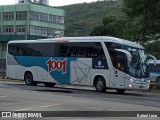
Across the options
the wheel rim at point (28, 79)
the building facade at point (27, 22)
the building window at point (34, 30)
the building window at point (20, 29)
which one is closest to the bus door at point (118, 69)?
the wheel rim at point (28, 79)

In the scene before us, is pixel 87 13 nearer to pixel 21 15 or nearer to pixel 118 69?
pixel 21 15

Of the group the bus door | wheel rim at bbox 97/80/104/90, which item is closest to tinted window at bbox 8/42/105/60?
the bus door

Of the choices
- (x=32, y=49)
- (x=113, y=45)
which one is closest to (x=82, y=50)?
(x=113, y=45)

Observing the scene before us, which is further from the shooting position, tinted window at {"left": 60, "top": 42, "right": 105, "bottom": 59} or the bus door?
tinted window at {"left": 60, "top": 42, "right": 105, "bottom": 59}

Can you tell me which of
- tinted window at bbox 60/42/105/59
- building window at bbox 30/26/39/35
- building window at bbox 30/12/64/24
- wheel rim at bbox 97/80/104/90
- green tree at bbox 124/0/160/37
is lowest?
wheel rim at bbox 97/80/104/90

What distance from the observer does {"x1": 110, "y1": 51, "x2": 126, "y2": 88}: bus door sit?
85.1ft

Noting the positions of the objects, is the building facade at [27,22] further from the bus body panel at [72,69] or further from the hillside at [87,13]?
the bus body panel at [72,69]

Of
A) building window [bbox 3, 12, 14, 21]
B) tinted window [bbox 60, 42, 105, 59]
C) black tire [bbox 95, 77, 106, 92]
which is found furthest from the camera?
building window [bbox 3, 12, 14, 21]

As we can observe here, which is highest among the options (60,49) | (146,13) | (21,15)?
(21,15)

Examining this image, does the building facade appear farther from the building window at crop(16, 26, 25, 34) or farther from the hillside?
the hillside

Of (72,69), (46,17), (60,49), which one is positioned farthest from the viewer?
(46,17)

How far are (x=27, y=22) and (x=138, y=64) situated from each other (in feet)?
219

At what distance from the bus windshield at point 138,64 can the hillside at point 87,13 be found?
82.8m

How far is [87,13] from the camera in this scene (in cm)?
13625
